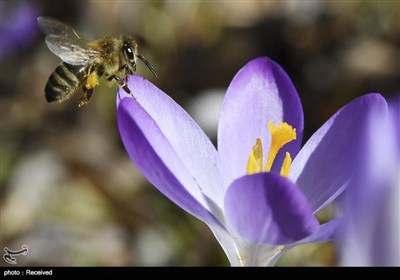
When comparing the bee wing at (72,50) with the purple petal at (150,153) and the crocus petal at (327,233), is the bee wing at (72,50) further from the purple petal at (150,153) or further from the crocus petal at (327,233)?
the crocus petal at (327,233)

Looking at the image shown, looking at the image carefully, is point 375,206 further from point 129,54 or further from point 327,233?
point 129,54

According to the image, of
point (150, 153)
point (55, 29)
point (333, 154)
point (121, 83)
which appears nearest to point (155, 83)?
point (55, 29)

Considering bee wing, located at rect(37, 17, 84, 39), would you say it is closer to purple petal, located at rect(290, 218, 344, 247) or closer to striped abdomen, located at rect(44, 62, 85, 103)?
striped abdomen, located at rect(44, 62, 85, 103)

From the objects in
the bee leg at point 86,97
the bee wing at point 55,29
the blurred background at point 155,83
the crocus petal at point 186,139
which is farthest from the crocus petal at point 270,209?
the blurred background at point 155,83

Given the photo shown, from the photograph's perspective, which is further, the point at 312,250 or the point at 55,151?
the point at 55,151

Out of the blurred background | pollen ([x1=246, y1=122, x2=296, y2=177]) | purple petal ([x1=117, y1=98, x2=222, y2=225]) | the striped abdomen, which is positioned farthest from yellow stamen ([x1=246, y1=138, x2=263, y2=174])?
the blurred background
